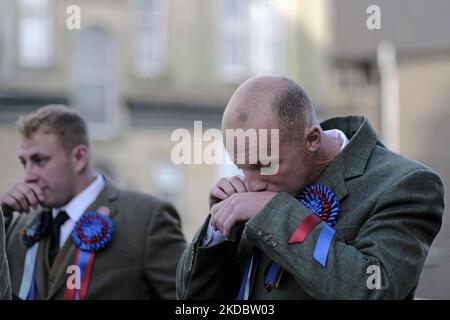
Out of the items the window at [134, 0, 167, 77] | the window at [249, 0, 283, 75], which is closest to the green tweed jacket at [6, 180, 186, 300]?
the window at [134, 0, 167, 77]

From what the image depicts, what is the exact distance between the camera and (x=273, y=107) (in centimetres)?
254

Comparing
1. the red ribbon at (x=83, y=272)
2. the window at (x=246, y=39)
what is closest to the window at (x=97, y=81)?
the window at (x=246, y=39)

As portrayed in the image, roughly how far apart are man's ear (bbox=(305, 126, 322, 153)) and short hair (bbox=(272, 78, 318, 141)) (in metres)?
0.02

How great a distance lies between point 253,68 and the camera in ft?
68.7

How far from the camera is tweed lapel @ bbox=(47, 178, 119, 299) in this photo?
385 centimetres

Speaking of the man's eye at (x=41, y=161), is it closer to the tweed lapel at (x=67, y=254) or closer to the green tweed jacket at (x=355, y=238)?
the tweed lapel at (x=67, y=254)

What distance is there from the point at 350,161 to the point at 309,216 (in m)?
0.42

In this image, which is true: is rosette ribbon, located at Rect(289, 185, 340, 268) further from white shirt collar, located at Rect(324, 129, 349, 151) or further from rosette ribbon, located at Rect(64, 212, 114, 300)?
rosette ribbon, located at Rect(64, 212, 114, 300)

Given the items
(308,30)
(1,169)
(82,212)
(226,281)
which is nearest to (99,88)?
(1,169)

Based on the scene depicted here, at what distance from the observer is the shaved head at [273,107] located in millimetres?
2539

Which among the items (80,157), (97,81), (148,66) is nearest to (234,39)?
(148,66)

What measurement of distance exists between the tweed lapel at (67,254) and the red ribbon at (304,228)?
5.80 ft

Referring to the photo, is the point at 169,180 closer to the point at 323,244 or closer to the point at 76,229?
the point at 76,229

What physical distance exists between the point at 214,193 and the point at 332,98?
18716mm
